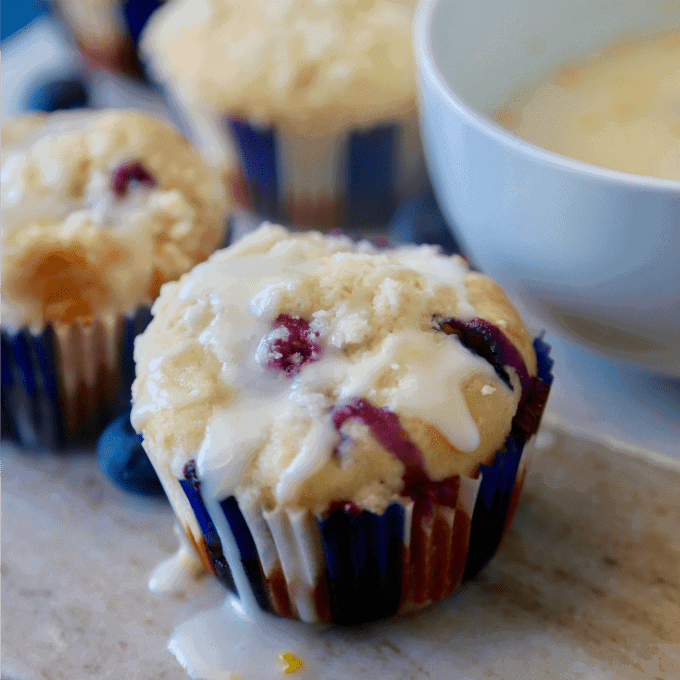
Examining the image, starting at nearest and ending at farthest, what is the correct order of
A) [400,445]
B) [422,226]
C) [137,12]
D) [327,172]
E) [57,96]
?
[400,445] → [422,226] → [327,172] → [57,96] → [137,12]

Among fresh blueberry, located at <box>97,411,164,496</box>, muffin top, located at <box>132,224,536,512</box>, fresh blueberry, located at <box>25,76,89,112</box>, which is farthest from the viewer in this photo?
fresh blueberry, located at <box>25,76,89,112</box>

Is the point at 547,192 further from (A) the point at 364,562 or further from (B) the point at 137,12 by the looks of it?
(B) the point at 137,12

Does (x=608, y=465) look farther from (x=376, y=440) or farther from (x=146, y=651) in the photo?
(x=146, y=651)

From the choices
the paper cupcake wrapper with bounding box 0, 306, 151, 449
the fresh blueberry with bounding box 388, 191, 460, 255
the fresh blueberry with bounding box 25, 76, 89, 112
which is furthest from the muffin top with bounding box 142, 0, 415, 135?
the paper cupcake wrapper with bounding box 0, 306, 151, 449

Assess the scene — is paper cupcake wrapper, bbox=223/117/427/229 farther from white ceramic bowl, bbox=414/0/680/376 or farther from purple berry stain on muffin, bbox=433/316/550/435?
purple berry stain on muffin, bbox=433/316/550/435

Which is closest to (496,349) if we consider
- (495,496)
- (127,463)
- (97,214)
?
(495,496)

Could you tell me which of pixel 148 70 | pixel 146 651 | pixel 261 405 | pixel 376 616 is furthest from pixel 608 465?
pixel 148 70
